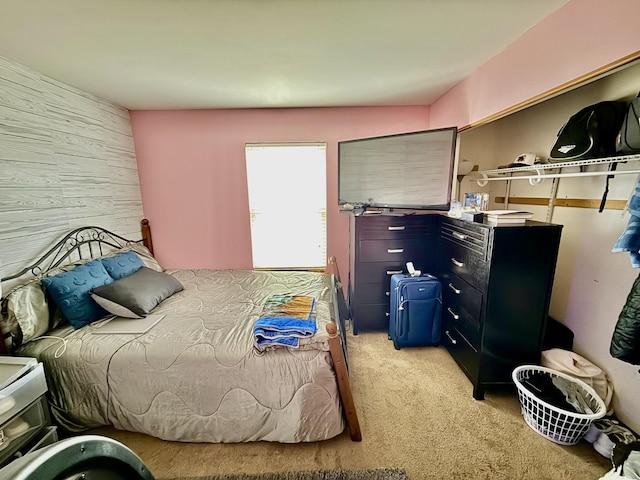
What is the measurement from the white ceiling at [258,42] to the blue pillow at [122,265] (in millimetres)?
1440

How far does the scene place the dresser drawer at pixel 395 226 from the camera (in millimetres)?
2527

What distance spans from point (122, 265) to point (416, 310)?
2.60m

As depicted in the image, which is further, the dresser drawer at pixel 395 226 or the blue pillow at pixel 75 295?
the dresser drawer at pixel 395 226

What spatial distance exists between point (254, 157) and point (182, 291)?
1.61m

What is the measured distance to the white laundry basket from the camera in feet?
4.74

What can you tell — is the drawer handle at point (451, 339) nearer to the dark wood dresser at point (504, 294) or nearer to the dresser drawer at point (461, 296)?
the dark wood dresser at point (504, 294)

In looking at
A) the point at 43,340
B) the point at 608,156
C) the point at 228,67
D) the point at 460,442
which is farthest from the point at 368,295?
the point at 43,340

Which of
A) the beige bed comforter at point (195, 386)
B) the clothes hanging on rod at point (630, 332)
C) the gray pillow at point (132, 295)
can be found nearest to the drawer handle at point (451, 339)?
the clothes hanging on rod at point (630, 332)

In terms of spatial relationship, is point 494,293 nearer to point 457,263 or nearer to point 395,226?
point 457,263

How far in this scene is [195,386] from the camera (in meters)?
1.49

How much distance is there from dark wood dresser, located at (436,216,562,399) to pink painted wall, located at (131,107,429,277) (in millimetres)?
1585

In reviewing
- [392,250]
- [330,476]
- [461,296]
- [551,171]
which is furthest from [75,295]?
[551,171]

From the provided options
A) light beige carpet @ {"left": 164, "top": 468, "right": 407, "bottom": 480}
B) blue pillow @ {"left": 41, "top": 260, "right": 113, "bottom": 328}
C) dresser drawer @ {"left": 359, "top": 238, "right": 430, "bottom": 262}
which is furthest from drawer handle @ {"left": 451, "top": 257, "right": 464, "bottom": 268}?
blue pillow @ {"left": 41, "top": 260, "right": 113, "bottom": 328}

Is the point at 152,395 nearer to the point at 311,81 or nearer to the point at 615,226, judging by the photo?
the point at 311,81
